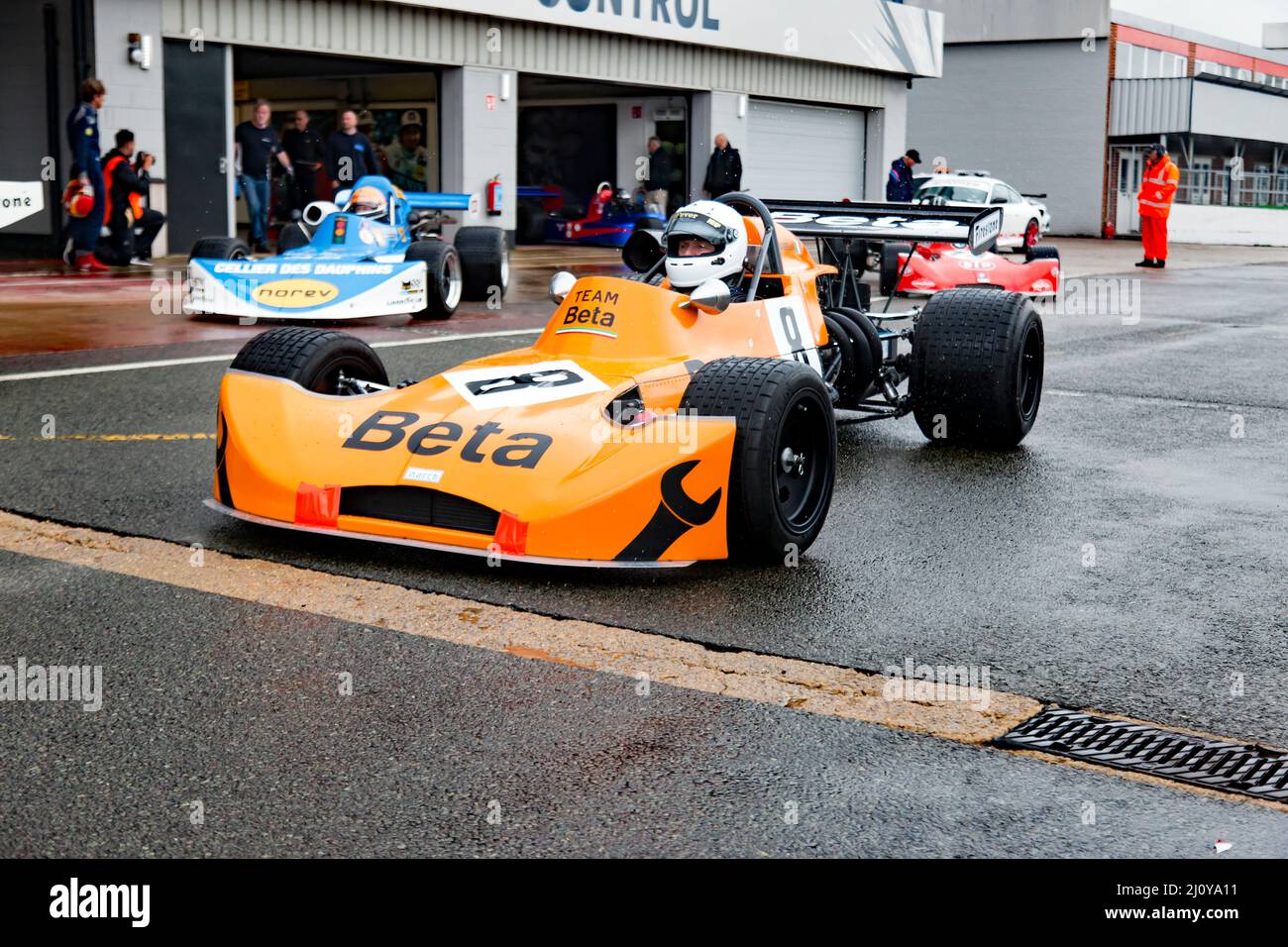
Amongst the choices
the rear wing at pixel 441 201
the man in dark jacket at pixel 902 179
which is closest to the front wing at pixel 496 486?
the rear wing at pixel 441 201

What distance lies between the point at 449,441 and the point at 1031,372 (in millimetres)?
4096

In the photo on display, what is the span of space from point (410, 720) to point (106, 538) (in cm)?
243

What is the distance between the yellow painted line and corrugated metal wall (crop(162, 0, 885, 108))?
16.5m

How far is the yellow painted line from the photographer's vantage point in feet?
14.1

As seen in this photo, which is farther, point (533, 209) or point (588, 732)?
point (533, 209)

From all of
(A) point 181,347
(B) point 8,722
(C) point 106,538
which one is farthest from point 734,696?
(A) point 181,347

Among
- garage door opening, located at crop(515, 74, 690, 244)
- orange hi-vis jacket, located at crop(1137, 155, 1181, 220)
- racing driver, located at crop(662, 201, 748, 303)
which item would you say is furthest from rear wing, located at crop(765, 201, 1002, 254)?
garage door opening, located at crop(515, 74, 690, 244)

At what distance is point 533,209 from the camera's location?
29.4 metres

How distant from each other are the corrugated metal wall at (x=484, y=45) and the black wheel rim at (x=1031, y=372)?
50.4ft

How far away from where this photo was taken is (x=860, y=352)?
856 cm

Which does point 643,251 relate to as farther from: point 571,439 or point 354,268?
point 354,268

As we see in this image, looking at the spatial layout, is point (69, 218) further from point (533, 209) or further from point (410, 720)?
point (410, 720)

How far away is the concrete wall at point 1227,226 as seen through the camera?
4288cm
